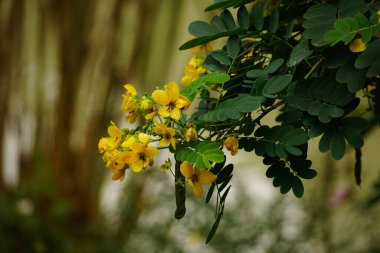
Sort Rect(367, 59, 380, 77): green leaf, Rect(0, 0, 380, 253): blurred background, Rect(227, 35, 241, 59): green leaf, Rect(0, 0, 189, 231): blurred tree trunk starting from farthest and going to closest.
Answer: Rect(0, 0, 189, 231): blurred tree trunk < Rect(0, 0, 380, 253): blurred background < Rect(227, 35, 241, 59): green leaf < Rect(367, 59, 380, 77): green leaf

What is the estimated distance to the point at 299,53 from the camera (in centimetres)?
55

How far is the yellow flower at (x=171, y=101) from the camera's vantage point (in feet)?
1.69

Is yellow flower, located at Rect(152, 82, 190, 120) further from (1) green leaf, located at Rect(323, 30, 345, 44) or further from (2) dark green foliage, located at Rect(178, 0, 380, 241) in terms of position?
(1) green leaf, located at Rect(323, 30, 345, 44)

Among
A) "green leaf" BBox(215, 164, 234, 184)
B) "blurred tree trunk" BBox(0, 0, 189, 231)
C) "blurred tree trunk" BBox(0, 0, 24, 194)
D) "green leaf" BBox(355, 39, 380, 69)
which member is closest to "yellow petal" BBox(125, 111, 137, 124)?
"green leaf" BBox(215, 164, 234, 184)

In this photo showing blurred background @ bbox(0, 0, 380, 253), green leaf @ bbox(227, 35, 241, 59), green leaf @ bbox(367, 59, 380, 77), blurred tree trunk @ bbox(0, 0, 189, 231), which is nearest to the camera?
green leaf @ bbox(367, 59, 380, 77)

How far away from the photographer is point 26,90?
2.57 meters

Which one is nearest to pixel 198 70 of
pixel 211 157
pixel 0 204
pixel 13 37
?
pixel 211 157

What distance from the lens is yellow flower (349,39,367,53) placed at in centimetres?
52

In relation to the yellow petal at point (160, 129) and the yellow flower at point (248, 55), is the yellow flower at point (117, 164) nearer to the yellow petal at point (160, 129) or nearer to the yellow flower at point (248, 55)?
the yellow petal at point (160, 129)

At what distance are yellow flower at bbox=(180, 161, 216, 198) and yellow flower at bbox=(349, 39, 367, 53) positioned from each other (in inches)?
6.9

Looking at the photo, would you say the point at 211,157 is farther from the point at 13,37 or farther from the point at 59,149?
the point at 13,37

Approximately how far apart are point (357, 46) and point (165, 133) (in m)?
0.20

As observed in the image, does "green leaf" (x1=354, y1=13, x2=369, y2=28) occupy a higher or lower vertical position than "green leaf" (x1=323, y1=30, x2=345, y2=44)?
higher

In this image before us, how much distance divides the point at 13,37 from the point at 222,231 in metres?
1.23
